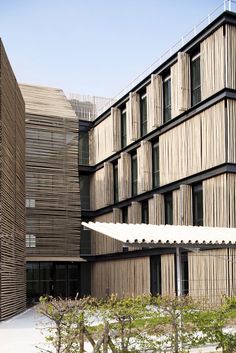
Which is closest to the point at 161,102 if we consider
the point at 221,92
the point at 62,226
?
the point at 221,92

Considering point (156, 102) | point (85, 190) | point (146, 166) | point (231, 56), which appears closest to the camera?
point (231, 56)

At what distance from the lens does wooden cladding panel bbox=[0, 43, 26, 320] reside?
1703 centimetres

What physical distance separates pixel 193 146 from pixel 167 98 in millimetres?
3857

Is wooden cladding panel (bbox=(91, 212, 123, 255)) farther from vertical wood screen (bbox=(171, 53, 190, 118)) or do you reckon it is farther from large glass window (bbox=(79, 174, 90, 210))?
vertical wood screen (bbox=(171, 53, 190, 118))

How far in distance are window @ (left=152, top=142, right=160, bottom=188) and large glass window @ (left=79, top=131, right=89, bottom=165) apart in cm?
698

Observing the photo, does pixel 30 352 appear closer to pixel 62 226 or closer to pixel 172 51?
pixel 172 51

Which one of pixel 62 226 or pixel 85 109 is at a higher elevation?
pixel 85 109

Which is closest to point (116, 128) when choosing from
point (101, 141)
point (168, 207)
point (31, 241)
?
point (101, 141)

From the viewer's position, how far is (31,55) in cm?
1689

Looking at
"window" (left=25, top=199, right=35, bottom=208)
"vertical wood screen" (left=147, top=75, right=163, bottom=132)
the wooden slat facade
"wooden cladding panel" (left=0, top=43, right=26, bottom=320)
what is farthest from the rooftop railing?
"window" (left=25, top=199, right=35, bottom=208)

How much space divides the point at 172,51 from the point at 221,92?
15.1 ft

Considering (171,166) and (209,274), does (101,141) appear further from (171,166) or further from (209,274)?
(209,274)

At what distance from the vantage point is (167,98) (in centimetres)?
2325

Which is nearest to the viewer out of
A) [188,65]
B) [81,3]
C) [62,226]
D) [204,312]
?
[204,312]
